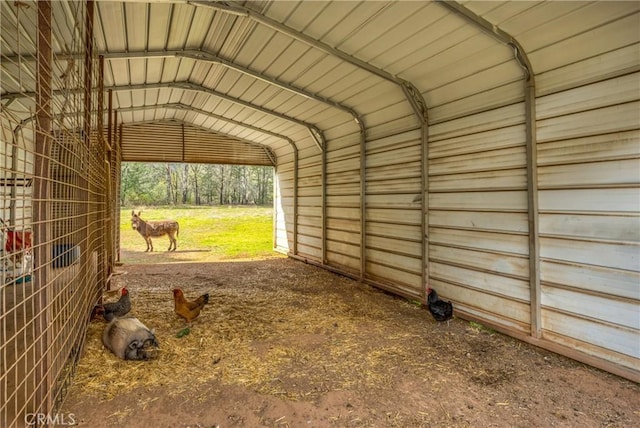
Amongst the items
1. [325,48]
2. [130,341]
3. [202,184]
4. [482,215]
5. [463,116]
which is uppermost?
[202,184]

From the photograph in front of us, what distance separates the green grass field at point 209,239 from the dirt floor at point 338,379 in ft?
15.9

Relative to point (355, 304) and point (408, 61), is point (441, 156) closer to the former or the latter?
point (408, 61)

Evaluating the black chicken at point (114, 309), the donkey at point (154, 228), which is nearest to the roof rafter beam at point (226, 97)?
the black chicken at point (114, 309)

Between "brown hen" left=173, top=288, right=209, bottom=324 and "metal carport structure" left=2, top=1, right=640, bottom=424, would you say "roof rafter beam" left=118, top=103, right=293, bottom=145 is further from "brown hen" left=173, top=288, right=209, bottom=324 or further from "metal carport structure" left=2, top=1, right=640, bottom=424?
"brown hen" left=173, top=288, right=209, bottom=324

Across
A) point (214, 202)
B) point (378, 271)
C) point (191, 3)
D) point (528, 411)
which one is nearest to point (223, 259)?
point (378, 271)

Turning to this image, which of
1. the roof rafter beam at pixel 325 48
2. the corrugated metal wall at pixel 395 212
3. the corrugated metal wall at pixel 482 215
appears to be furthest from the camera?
the corrugated metal wall at pixel 395 212

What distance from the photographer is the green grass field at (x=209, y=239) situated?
9.05 meters

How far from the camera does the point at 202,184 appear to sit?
31.9 m

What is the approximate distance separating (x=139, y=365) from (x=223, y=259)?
5728 millimetres

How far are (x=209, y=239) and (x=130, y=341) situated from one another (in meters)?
9.84

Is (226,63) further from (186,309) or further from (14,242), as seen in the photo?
(14,242)

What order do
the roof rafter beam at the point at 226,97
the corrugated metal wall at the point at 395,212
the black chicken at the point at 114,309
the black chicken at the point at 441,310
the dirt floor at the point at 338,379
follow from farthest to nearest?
1. the roof rafter beam at the point at 226,97
2. the corrugated metal wall at the point at 395,212
3. the black chicken at the point at 441,310
4. the black chicken at the point at 114,309
5. the dirt floor at the point at 338,379

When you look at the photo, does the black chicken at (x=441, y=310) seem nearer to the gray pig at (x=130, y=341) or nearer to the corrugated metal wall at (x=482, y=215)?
the corrugated metal wall at (x=482, y=215)

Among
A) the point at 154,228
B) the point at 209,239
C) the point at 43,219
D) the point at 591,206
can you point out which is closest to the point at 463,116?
the point at 591,206
